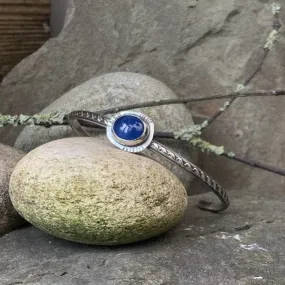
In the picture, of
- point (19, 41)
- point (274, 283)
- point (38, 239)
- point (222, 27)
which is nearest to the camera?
point (274, 283)

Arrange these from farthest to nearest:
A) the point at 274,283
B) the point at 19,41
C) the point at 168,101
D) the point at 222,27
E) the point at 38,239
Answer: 1. the point at 19,41
2. the point at 222,27
3. the point at 168,101
4. the point at 38,239
5. the point at 274,283

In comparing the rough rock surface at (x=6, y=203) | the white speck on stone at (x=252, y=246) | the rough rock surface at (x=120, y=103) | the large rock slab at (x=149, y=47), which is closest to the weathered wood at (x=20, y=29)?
the large rock slab at (x=149, y=47)

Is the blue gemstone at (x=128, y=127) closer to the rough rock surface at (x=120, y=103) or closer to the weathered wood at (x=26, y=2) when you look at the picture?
the rough rock surface at (x=120, y=103)

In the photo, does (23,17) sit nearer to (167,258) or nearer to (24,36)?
(24,36)

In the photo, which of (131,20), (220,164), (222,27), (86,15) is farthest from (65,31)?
(220,164)

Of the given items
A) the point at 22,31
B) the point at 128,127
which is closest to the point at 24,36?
the point at 22,31

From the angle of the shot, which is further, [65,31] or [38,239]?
[65,31]

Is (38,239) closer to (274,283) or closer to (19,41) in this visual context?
(274,283)

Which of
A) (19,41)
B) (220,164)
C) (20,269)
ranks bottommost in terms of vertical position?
(20,269)
